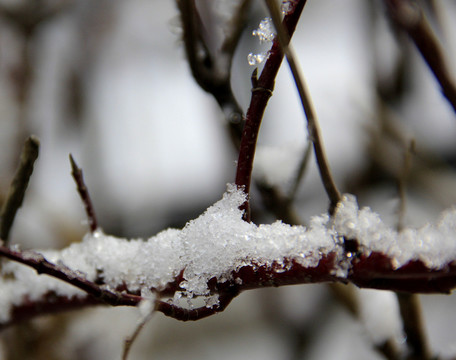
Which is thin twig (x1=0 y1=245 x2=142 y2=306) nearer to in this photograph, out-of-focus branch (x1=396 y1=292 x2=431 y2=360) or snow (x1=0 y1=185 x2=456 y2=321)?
snow (x1=0 y1=185 x2=456 y2=321)

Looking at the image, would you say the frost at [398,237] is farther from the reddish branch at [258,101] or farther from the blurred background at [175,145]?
the blurred background at [175,145]

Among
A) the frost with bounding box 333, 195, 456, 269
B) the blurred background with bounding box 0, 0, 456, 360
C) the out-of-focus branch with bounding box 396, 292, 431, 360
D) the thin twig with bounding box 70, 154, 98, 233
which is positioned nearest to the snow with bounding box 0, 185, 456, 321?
the frost with bounding box 333, 195, 456, 269

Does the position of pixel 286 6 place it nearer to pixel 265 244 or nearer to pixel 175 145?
pixel 265 244

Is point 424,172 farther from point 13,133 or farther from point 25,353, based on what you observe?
point 13,133

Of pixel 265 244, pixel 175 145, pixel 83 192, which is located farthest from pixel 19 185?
pixel 175 145

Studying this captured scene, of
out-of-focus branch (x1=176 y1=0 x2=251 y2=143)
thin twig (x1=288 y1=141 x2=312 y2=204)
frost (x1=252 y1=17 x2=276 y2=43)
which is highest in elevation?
out-of-focus branch (x1=176 y1=0 x2=251 y2=143)

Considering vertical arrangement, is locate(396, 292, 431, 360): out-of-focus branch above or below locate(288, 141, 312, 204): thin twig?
below
